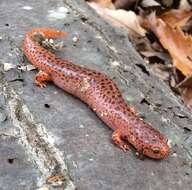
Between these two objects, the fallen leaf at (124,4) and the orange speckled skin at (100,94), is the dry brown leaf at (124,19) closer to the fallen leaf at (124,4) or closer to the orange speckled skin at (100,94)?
the fallen leaf at (124,4)

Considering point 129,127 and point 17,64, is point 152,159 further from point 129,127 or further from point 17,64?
point 17,64

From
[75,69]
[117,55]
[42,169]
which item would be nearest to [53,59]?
[75,69]

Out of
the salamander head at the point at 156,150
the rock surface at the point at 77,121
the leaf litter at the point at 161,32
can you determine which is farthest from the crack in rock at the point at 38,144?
the leaf litter at the point at 161,32

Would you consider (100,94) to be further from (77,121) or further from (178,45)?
(178,45)

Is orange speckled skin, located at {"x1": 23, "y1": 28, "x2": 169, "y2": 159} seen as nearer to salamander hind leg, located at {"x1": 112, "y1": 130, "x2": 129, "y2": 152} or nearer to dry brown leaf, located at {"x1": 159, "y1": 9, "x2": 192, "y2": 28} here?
salamander hind leg, located at {"x1": 112, "y1": 130, "x2": 129, "y2": 152}

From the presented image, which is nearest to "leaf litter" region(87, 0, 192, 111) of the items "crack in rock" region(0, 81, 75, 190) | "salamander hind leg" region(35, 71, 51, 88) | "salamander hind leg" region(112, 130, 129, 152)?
"salamander hind leg" region(35, 71, 51, 88)

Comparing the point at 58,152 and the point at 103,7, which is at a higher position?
the point at 58,152
